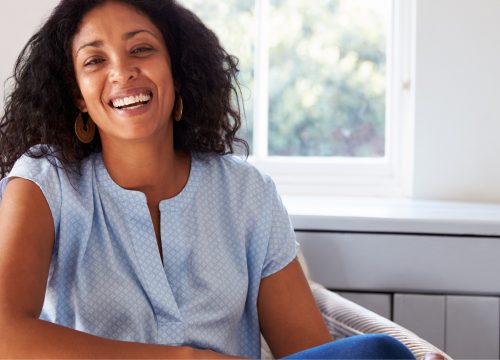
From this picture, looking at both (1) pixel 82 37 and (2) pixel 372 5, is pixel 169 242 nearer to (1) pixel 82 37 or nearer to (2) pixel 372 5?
(1) pixel 82 37

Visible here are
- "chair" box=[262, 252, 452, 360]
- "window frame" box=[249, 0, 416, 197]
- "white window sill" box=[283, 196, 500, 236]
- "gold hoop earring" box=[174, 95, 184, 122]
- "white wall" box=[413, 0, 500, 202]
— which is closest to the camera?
"chair" box=[262, 252, 452, 360]

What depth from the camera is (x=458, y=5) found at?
2400 millimetres

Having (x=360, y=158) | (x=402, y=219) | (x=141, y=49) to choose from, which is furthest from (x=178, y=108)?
(x=360, y=158)

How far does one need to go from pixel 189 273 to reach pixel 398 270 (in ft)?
2.32

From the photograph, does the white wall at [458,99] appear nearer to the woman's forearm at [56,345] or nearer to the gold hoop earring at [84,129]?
the gold hoop earring at [84,129]

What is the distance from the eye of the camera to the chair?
163 cm

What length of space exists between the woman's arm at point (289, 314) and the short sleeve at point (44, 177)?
1.46ft

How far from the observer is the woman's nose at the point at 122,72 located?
157 cm

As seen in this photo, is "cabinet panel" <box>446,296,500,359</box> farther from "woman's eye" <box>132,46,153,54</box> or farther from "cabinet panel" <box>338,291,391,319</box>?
"woman's eye" <box>132,46,153,54</box>

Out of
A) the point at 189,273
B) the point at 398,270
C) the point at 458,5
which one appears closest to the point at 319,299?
the point at 398,270

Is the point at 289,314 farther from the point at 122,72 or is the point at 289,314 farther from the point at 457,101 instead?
the point at 457,101

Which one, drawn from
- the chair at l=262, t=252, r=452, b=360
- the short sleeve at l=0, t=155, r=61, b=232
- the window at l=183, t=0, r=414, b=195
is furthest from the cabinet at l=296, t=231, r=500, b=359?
the short sleeve at l=0, t=155, r=61, b=232

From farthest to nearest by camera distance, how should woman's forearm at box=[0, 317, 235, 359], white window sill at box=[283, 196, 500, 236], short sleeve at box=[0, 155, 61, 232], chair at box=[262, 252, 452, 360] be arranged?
white window sill at box=[283, 196, 500, 236]
chair at box=[262, 252, 452, 360]
short sleeve at box=[0, 155, 61, 232]
woman's forearm at box=[0, 317, 235, 359]

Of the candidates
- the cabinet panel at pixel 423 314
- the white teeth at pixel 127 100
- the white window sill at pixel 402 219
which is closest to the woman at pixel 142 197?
the white teeth at pixel 127 100
